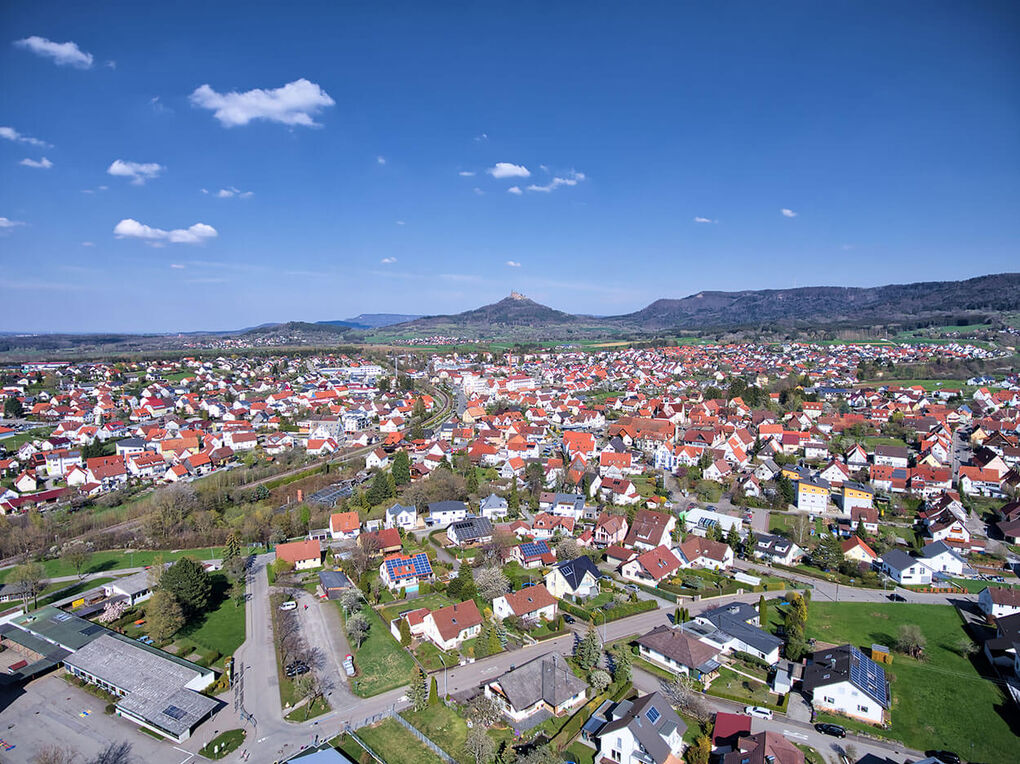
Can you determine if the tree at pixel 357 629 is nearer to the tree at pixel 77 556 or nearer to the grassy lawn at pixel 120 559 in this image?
the grassy lawn at pixel 120 559

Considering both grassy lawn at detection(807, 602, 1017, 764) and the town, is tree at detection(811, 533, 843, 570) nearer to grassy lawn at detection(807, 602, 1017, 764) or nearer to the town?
the town

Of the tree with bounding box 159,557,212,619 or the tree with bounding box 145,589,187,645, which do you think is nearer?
the tree with bounding box 145,589,187,645

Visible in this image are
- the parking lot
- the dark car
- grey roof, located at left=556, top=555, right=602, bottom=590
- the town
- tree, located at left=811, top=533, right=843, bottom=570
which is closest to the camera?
the dark car

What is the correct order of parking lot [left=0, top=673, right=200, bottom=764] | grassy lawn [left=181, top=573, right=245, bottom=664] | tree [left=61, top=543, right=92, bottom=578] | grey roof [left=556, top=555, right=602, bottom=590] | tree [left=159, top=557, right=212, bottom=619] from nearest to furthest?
parking lot [left=0, top=673, right=200, bottom=764] → grassy lawn [left=181, top=573, right=245, bottom=664] → tree [left=159, top=557, right=212, bottom=619] → grey roof [left=556, top=555, right=602, bottom=590] → tree [left=61, top=543, right=92, bottom=578]

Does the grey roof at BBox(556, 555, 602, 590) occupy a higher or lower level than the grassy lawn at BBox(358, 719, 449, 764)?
higher

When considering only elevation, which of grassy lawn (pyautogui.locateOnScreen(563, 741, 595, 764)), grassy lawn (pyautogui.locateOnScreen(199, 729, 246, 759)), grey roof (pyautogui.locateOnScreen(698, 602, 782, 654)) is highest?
grey roof (pyautogui.locateOnScreen(698, 602, 782, 654))

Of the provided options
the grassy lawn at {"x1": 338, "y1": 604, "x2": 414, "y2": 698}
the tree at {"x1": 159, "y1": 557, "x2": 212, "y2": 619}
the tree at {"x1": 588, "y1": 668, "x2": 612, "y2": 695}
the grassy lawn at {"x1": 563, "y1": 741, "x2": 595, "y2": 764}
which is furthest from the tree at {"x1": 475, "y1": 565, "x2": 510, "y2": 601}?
the tree at {"x1": 159, "y1": 557, "x2": 212, "y2": 619}

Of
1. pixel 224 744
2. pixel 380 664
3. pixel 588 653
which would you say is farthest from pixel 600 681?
pixel 224 744

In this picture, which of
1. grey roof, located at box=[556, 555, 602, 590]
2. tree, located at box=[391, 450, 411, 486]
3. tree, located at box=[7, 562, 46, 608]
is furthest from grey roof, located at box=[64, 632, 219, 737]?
tree, located at box=[391, 450, 411, 486]
